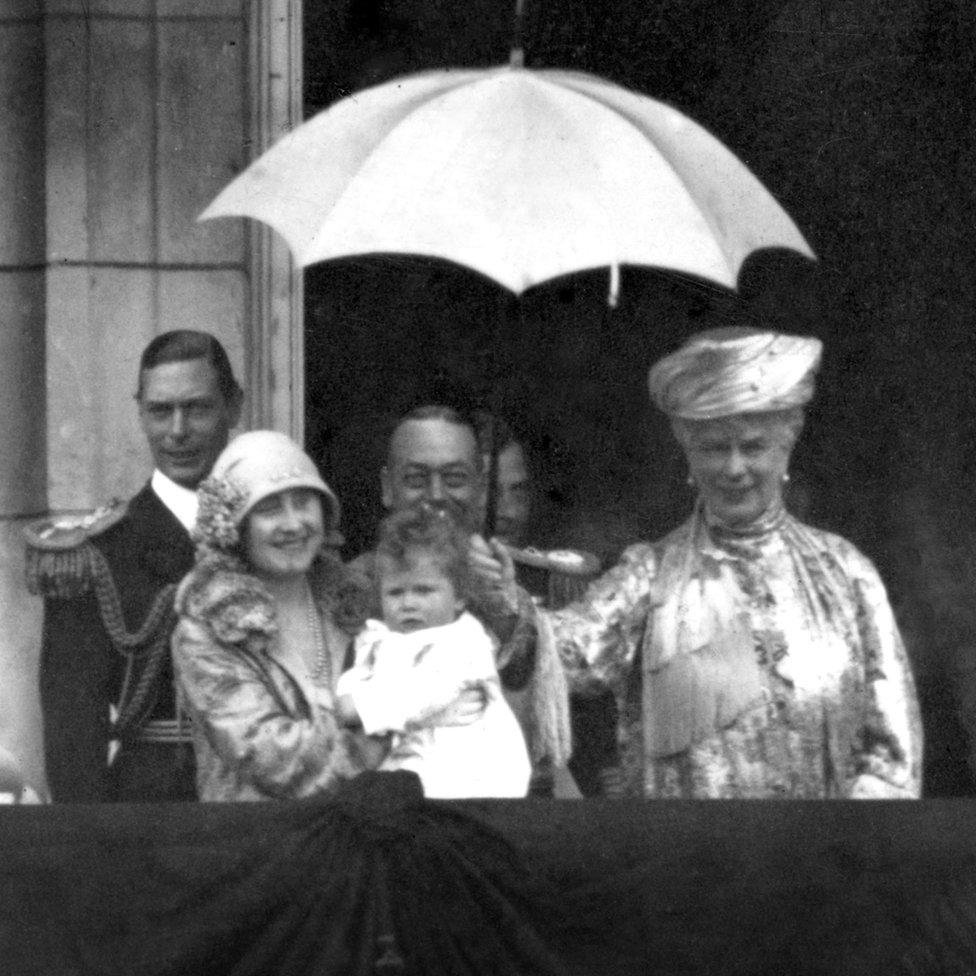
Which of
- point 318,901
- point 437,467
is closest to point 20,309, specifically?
point 437,467

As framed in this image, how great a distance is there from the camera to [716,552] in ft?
25.5

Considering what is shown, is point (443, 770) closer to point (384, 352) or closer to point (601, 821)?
point (601, 821)

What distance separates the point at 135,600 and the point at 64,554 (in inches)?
8.2

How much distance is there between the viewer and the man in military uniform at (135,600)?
7770mm

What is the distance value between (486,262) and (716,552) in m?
0.91

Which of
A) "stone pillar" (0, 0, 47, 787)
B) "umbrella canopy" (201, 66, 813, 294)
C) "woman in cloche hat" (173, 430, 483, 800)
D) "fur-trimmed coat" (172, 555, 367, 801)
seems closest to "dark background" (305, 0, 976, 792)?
"stone pillar" (0, 0, 47, 787)

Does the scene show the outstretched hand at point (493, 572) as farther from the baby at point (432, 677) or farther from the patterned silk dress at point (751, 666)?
the patterned silk dress at point (751, 666)

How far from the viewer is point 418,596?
7.18 metres

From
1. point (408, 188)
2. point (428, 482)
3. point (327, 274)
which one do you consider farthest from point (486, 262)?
point (327, 274)

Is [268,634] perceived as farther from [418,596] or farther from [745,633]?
[745,633]

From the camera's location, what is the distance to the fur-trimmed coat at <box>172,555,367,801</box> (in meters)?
7.06

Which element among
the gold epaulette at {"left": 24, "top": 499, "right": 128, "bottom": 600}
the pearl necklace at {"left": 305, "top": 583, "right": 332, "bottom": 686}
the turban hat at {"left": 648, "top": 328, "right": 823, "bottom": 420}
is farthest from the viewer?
the gold epaulette at {"left": 24, "top": 499, "right": 128, "bottom": 600}

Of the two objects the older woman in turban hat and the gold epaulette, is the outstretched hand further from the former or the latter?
the gold epaulette

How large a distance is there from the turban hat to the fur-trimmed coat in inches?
32.9
